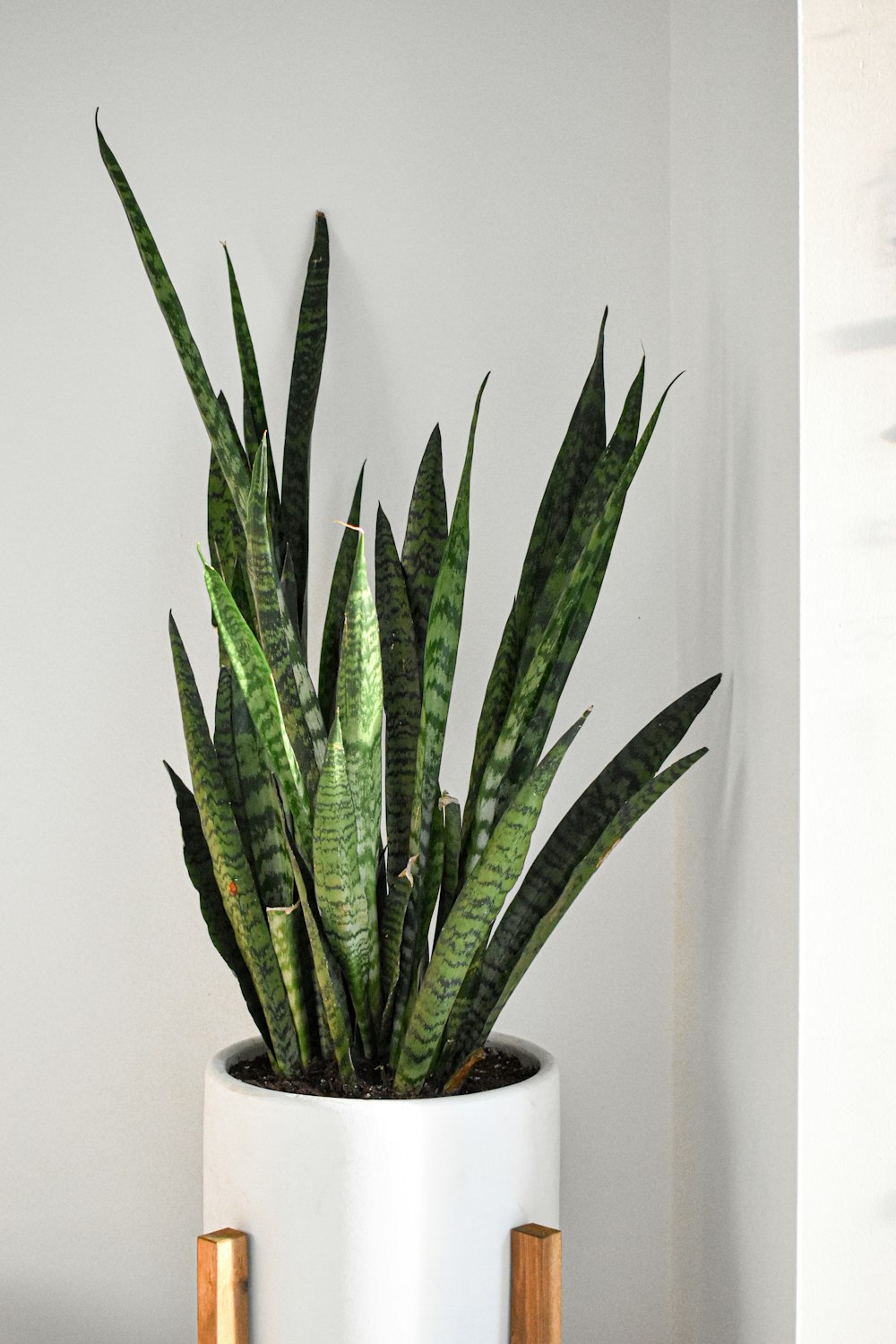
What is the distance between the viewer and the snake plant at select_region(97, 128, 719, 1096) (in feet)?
2.70

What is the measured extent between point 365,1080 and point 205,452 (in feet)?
2.13

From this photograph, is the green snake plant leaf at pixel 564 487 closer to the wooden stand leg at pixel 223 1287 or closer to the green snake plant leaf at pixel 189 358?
the green snake plant leaf at pixel 189 358

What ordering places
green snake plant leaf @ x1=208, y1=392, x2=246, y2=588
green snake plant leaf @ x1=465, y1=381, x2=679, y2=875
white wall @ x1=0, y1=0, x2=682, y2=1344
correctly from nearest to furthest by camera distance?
green snake plant leaf @ x1=465, y1=381, x2=679, y2=875 < green snake plant leaf @ x1=208, y1=392, x2=246, y2=588 < white wall @ x1=0, y1=0, x2=682, y2=1344

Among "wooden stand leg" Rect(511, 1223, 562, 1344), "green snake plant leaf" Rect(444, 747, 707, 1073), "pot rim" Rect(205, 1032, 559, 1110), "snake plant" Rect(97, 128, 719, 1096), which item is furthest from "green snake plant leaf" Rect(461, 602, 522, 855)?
"wooden stand leg" Rect(511, 1223, 562, 1344)

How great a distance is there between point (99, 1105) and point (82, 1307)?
198 mm

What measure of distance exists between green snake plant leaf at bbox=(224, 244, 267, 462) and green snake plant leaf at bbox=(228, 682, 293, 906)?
0.83ft

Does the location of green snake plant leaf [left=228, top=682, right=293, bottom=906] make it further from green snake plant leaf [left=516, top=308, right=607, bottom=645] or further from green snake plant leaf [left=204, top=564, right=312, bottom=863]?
green snake plant leaf [left=516, top=308, right=607, bottom=645]

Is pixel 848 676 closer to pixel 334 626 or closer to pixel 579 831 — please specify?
pixel 579 831

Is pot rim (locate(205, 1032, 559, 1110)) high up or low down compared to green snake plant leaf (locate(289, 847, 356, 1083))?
down

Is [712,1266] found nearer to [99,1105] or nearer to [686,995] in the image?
[686,995]

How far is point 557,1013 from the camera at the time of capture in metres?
1.20

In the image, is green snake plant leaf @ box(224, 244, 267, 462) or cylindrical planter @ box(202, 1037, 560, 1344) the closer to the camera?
A: cylindrical planter @ box(202, 1037, 560, 1344)

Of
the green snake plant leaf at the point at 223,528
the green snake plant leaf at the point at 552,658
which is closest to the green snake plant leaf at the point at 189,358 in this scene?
the green snake plant leaf at the point at 223,528

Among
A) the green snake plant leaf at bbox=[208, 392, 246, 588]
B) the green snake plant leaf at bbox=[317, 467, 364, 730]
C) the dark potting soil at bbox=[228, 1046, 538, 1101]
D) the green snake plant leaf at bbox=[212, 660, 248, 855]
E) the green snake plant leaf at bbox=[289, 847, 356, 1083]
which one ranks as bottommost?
the dark potting soil at bbox=[228, 1046, 538, 1101]
